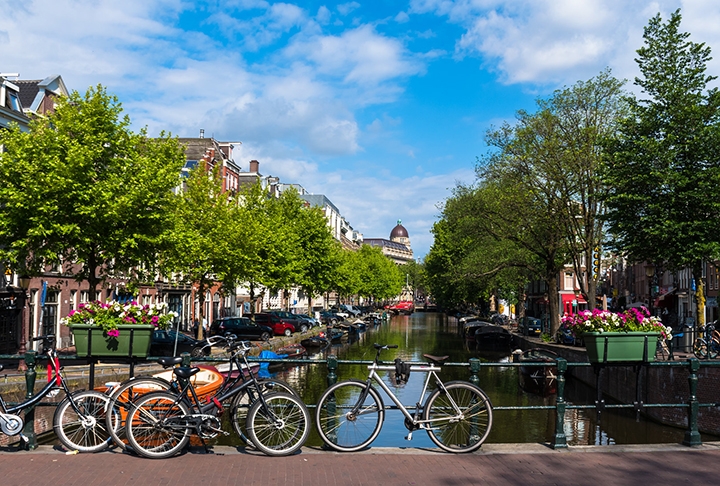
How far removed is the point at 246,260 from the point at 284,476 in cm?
3444

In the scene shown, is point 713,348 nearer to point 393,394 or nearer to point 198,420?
point 393,394

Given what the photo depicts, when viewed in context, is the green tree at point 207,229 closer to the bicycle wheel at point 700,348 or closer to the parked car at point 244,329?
the parked car at point 244,329

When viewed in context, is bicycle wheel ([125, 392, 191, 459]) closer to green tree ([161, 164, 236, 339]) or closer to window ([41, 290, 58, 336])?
green tree ([161, 164, 236, 339])

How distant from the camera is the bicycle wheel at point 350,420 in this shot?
8383mm

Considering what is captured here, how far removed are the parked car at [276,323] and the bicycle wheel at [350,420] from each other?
41.9 meters

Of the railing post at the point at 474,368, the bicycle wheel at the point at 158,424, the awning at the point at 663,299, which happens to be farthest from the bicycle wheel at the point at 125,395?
the awning at the point at 663,299

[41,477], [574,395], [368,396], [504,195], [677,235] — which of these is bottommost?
[574,395]

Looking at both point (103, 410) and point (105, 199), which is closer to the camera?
point (103, 410)

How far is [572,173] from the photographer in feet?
120

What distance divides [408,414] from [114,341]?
3.97 meters

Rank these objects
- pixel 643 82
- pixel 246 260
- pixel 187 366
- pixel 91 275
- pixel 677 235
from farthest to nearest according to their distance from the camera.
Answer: pixel 246 260
pixel 91 275
pixel 643 82
pixel 677 235
pixel 187 366

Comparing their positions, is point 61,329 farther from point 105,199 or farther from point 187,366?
point 187,366

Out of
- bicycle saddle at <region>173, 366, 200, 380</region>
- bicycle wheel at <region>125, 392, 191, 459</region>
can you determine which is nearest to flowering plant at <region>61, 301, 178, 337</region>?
bicycle saddle at <region>173, 366, 200, 380</region>

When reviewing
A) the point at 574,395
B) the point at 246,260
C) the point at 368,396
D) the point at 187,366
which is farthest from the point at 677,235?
the point at 246,260
